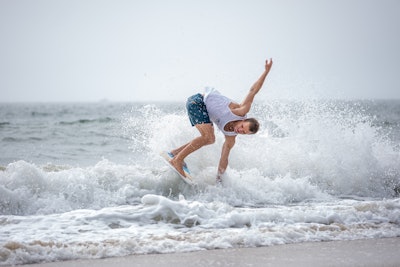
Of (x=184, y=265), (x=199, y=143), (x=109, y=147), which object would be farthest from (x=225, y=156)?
(x=109, y=147)

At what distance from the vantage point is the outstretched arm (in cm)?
565

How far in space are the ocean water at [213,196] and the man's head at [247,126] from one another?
100cm

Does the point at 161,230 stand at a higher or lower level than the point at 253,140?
lower

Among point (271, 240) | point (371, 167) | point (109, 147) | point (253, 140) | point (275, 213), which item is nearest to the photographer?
point (271, 240)

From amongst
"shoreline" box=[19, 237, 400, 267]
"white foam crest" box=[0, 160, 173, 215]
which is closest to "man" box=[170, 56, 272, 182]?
"white foam crest" box=[0, 160, 173, 215]

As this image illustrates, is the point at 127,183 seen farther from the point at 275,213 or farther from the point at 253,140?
the point at 253,140

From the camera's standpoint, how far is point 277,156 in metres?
7.93

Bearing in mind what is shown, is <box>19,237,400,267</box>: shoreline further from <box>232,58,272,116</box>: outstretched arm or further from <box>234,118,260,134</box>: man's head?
<box>232,58,272,116</box>: outstretched arm

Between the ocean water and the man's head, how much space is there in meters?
1.00

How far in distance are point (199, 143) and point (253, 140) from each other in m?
2.68

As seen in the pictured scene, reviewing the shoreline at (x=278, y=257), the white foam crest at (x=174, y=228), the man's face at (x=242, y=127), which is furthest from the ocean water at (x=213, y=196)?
the man's face at (x=242, y=127)

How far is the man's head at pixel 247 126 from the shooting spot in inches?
219

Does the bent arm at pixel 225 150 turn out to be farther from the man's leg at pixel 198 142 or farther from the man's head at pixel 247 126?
the man's head at pixel 247 126

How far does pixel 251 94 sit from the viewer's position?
5727 mm
